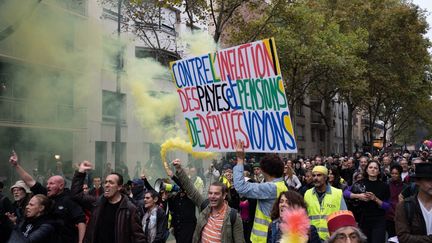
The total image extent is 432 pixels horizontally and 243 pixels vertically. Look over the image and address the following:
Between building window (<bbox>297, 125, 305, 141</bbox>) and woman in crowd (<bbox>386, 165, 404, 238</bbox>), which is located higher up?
building window (<bbox>297, 125, 305, 141</bbox>)

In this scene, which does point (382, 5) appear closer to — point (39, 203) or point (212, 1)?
point (212, 1)

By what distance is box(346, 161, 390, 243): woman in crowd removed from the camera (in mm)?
6535

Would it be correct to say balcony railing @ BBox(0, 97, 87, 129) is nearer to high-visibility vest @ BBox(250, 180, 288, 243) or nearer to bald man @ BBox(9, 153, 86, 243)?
bald man @ BBox(9, 153, 86, 243)

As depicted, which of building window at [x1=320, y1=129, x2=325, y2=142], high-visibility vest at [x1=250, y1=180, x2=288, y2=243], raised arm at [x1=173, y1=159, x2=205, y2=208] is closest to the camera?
high-visibility vest at [x1=250, y1=180, x2=288, y2=243]

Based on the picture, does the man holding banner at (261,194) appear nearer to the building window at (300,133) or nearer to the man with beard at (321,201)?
the man with beard at (321,201)

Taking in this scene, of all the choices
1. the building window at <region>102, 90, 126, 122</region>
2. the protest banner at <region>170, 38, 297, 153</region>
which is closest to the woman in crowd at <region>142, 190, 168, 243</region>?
the protest banner at <region>170, 38, 297, 153</region>

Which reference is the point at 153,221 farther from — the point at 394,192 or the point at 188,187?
the point at 394,192

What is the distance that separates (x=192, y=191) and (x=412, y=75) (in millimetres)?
30430

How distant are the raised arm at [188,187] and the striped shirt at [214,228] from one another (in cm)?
67

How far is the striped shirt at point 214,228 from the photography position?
4.41m

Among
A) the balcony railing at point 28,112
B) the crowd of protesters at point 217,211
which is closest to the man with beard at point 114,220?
the crowd of protesters at point 217,211

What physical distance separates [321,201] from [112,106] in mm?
16142

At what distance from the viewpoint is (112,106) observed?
2027 cm

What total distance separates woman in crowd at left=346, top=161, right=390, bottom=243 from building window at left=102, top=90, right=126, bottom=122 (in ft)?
46.7
